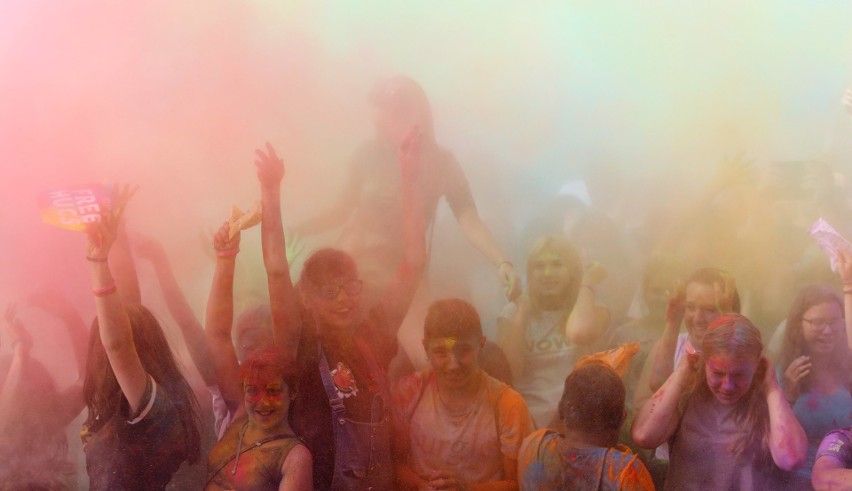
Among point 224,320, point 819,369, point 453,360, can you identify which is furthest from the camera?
point 819,369

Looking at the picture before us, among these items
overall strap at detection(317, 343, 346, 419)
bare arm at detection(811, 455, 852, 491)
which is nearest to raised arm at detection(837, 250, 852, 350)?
bare arm at detection(811, 455, 852, 491)

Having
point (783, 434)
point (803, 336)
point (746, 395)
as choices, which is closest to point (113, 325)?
point (746, 395)

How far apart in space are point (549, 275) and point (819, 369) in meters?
1.62

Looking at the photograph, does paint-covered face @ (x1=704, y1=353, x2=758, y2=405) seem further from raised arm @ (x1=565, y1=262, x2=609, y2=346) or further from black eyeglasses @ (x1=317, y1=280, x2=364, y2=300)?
black eyeglasses @ (x1=317, y1=280, x2=364, y2=300)

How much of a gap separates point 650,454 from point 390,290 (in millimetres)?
1726

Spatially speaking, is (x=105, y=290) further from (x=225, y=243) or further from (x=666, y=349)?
(x=666, y=349)

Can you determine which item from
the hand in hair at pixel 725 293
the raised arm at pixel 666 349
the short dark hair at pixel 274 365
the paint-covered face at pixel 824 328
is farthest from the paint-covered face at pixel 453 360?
the paint-covered face at pixel 824 328

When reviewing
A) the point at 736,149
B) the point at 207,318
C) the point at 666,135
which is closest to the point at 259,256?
the point at 207,318

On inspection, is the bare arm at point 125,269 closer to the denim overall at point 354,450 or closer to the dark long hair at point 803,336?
the denim overall at point 354,450

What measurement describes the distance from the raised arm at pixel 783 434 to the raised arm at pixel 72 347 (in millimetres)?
3822

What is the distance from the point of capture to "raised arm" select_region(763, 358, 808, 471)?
175 inches

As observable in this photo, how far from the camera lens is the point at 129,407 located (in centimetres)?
442

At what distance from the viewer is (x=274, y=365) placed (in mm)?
4371

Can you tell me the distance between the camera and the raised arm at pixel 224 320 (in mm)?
4477
